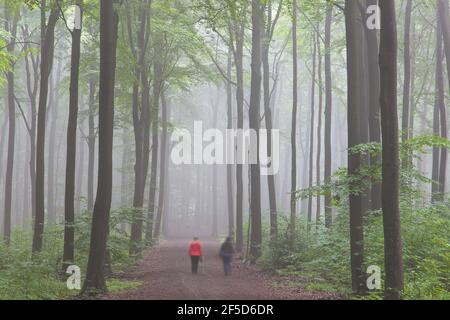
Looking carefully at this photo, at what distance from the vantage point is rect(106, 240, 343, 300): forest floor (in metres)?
12.3

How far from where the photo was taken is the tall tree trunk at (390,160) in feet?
30.2

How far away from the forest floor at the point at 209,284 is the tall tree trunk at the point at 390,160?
9.45ft

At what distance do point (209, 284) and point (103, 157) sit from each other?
5.07m

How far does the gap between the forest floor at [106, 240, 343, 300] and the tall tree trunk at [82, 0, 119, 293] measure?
2.65ft

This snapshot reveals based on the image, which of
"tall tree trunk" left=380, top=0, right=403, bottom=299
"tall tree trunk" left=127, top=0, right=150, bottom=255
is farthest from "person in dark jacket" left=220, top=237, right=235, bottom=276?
"tall tree trunk" left=380, top=0, right=403, bottom=299

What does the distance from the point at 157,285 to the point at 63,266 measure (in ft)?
10.7

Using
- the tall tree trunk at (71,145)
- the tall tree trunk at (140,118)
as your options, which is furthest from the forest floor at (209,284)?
the tall tree trunk at (71,145)

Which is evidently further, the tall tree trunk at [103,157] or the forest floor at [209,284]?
the tall tree trunk at [103,157]

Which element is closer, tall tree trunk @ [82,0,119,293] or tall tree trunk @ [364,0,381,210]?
tall tree trunk @ [82,0,119,293]

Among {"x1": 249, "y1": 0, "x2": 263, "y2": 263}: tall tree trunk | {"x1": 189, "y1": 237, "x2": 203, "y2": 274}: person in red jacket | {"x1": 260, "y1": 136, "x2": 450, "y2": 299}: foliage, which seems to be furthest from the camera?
{"x1": 249, "y1": 0, "x2": 263, "y2": 263}: tall tree trunk

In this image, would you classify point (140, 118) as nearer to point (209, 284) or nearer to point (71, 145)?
point (71, 145)

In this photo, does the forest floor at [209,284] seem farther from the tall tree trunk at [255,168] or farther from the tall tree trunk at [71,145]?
the tall tree trunk at [71,145]

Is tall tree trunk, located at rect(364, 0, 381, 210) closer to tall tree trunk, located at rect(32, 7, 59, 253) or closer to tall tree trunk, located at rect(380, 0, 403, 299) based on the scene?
tall tree trunk, located at rect(380, 0, 403, 299)
